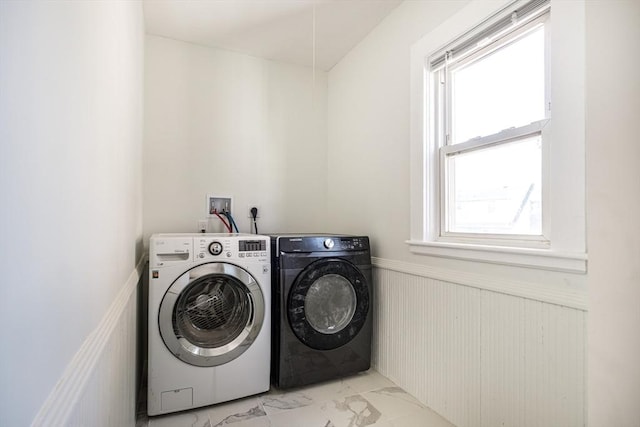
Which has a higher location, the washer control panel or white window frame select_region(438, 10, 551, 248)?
white window frame select_region(438, 10, 551, 248)

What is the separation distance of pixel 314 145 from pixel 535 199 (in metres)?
1.92

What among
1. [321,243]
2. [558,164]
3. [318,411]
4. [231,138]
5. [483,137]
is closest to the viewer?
[558,164]

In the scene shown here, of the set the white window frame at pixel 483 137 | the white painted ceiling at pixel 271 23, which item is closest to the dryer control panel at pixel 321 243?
the white window frame at pixel 483 137

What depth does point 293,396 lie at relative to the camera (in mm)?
1900

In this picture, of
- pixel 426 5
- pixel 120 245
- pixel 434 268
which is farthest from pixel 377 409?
pixel 426 5

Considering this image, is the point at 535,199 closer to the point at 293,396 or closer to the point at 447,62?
the point at 447,62

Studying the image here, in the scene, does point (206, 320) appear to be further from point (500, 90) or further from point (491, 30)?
point (491, 30)

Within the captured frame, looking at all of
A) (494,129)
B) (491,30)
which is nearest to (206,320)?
(494,129)

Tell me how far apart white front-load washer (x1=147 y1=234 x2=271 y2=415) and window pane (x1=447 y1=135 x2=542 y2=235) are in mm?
1108

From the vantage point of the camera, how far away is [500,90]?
1556 mm

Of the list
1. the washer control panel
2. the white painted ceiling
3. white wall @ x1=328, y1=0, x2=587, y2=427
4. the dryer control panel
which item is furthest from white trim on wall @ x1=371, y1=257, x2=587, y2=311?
the white painted ceiling

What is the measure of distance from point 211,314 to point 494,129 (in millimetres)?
1777

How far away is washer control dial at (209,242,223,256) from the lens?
1.78 meters

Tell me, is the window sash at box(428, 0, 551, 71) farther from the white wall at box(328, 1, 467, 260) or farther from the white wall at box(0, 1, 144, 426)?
the white wall at box(0, 1, 144, 426)
